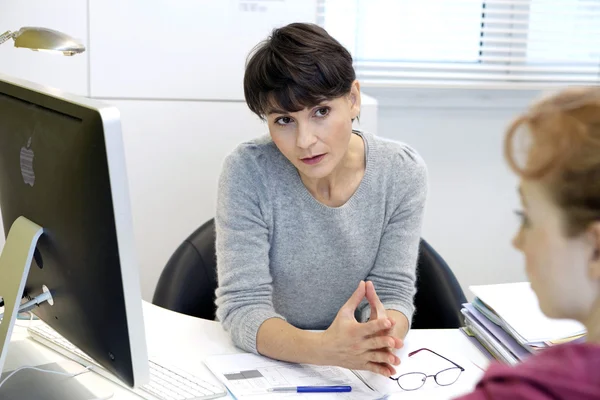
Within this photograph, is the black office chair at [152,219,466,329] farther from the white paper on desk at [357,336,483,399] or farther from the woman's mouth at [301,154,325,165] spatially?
the woman's mouth at [301,154,325,165]

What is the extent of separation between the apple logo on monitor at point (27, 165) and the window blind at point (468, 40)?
5.80ft

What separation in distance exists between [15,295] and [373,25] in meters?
1.95

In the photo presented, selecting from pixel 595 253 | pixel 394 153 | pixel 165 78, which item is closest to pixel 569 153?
pixel 595 253

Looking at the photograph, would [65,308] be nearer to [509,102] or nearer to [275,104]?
[275,104]

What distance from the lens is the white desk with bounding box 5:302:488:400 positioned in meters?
1.40

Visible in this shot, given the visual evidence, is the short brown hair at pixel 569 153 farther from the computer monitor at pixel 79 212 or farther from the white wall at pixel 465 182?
the white wall at pixel 465 182

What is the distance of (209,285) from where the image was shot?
206cm

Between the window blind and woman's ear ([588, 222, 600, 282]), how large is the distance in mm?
2066

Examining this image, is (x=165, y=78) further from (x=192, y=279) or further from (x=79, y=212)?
(x=79, y=212)

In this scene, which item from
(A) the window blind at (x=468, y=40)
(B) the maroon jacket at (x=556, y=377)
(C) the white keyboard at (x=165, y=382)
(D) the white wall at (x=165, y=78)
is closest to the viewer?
(B) the maroon jacket at (x=556, y=377)

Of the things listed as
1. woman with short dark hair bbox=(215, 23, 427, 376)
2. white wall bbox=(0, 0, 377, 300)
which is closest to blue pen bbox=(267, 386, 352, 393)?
woman with short dark hair bbox=(215, 23, 427, 376)

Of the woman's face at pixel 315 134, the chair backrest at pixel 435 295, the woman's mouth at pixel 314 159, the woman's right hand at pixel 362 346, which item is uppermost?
the woman's face at pixel 315 134

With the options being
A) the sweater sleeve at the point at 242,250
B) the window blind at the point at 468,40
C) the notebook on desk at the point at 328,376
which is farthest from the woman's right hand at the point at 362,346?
the window blind at the point at 468,40

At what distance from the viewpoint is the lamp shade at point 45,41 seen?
1426 millimetres
